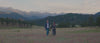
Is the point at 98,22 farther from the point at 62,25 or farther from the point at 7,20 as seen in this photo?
the point at 7,20

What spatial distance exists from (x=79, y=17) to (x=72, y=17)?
26.6 feet

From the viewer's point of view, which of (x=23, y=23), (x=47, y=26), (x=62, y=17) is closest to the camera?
(x=47, y=26)

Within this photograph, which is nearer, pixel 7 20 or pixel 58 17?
pixel 7 20

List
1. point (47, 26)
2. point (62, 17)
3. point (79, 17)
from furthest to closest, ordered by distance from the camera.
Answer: point (62, 17)
point (79, 17)
point (47, 26)

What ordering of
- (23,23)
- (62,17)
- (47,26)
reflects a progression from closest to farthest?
(47,26) < (23,23) < (62,17)

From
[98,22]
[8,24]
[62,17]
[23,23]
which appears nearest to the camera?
[98,22]

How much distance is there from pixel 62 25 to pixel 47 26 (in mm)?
78671

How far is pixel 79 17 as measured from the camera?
14512 centimetres

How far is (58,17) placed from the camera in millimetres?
155250

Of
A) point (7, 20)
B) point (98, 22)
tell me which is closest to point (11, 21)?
point (7, 20)

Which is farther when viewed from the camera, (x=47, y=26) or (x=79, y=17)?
(x=79, y=17)

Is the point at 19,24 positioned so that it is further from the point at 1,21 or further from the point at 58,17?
the point at 58,17

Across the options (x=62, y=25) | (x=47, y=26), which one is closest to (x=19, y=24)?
(x=62, y=25)

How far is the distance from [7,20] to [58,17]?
6000 centimetres
